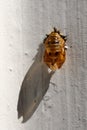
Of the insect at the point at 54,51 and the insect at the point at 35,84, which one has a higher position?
the insect at the point at 54,51

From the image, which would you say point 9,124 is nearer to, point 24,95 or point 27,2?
point 24,95

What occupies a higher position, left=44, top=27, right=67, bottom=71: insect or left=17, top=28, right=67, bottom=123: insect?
left=44, top=27, right=67, bottom=71: insect

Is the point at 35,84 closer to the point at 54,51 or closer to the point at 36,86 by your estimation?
the point at 36,86

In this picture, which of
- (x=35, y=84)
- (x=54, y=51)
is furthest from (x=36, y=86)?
(x=54, y=51)

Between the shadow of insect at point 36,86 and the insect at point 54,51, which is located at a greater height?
the insect at point 54,51
